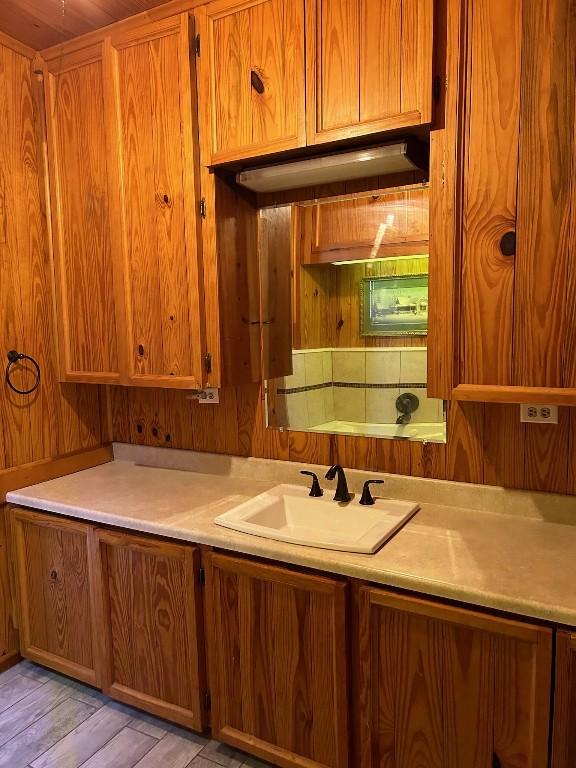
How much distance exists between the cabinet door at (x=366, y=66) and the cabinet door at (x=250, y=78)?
5 cm

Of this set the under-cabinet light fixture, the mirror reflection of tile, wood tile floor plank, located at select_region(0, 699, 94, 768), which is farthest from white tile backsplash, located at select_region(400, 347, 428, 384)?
wood tile floor plank, located at select_region(0, 699, 94, 768)

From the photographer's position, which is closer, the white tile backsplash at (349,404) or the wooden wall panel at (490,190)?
the wooden wall panel at (490,190)

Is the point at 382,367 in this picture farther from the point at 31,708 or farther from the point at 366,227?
the point at 31,708

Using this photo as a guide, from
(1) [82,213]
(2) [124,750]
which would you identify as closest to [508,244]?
(1) [82,213]

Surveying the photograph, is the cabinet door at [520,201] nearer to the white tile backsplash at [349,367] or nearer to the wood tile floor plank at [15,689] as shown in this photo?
the white tile backsplash at [349,367]

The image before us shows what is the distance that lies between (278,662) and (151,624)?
514 mm

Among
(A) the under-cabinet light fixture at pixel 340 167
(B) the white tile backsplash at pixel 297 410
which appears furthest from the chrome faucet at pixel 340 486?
(A) the under-cabinet light fixture at pixel 340 167

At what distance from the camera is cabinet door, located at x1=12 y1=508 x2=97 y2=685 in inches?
77.7

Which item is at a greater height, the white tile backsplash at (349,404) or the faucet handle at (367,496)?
the white tile backsplash at (349,404)

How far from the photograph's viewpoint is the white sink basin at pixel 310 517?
1560 mm

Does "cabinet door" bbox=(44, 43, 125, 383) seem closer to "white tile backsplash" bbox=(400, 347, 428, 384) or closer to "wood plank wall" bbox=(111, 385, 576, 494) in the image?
"wood plank wall" bbox=(111, 385, 576, 494)

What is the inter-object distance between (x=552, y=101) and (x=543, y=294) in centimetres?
48

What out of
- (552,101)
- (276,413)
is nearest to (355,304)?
(276,413)

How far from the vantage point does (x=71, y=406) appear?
241 cm
